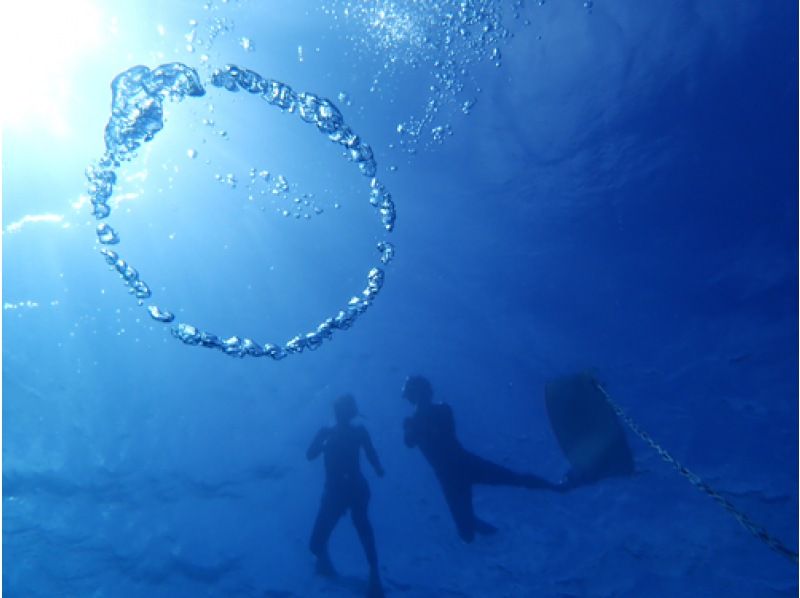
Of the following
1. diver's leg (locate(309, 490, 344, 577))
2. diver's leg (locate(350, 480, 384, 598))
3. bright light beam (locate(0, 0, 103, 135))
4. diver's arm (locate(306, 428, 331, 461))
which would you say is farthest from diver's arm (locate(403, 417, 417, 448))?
bright light beam (locate(0, 0, 103, 135))

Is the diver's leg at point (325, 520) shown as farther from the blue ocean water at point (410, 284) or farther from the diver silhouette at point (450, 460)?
the diver silhouette at point (450, 460)

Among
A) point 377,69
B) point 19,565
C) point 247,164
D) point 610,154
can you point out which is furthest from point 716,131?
point 19,565

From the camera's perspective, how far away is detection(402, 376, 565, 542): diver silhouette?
10.1 metres

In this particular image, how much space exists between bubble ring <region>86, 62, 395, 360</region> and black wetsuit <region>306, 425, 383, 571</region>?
7.68 ft

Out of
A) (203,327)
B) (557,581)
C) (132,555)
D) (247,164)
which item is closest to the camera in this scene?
(247,164)

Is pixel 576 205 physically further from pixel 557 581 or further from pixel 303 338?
pixel 557 581

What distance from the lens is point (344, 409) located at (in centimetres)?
1130

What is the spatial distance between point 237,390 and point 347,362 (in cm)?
298

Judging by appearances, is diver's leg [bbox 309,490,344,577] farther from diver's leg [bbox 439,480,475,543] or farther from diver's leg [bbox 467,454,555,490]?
diver's leg [bbox 467,454,555,490]

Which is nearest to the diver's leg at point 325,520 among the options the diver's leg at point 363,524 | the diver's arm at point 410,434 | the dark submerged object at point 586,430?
the diver's leg at point 363,524

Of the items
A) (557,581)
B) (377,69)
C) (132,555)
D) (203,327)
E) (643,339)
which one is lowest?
(557,581)

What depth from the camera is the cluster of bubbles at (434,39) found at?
7.71m

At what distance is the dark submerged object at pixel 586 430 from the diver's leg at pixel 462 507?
2042 mm

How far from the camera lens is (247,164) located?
29.6 feet
